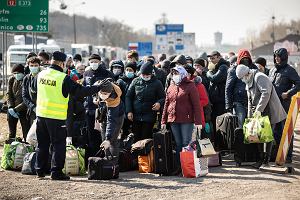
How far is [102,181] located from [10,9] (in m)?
11.9

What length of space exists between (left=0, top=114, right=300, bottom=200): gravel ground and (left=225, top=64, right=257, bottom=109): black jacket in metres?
1.74

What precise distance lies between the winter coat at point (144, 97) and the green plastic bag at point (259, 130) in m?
1.79

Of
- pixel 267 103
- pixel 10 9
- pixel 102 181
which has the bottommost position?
pixel 102 181

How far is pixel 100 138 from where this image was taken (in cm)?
1269

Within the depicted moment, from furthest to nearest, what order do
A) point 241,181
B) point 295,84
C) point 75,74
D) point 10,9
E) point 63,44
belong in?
point 63,44 → point 10,9 → point 75,74 → point 295,84 → point 241,181

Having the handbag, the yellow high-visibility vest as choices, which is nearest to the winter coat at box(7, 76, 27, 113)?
the yellow high-visibility vest

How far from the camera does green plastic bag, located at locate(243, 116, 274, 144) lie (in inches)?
447

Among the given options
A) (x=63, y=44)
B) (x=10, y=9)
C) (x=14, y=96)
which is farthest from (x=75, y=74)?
(x=63, y=44)

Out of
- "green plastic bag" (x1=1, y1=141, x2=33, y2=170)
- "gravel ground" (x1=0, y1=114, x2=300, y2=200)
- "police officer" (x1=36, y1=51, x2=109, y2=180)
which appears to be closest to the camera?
"gravel ground" (x1=0, y1=114, x2=300, y2=200)

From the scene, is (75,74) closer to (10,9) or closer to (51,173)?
(51,173)

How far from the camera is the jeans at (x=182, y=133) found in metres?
11.3

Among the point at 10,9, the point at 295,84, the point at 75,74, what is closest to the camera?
the point at 295,84

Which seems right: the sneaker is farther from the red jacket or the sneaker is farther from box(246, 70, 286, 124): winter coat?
box(246, 70, 286, 124): winter coat

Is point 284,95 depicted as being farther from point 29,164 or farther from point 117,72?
point 29,164
